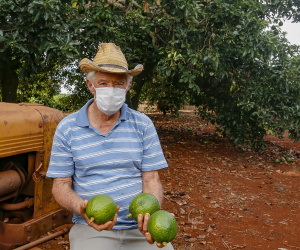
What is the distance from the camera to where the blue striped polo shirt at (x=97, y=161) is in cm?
243

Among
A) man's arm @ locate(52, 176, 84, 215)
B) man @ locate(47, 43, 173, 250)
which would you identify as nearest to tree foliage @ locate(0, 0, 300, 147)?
man @ locate(47, 43, 173, 250)

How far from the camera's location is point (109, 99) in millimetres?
2514

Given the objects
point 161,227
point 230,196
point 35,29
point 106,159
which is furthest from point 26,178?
point 230,196

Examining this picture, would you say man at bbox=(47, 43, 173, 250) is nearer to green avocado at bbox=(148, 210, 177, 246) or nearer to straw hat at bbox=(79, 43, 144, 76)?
straw hat at bbox=(79, 43, 144, 76)

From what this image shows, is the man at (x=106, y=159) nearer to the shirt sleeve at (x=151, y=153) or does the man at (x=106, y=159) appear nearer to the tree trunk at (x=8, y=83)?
the shirt sleeve at (x=151, y=153)

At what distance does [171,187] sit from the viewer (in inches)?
255

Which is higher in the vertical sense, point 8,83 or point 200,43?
point 200,43

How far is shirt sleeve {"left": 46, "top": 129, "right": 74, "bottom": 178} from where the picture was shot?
7.94 ft

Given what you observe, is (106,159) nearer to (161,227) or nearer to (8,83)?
(161,227)

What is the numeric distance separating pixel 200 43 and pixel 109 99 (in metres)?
5.42

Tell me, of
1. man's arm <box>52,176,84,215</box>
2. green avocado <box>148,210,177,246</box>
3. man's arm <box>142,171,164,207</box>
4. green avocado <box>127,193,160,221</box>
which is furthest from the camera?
man's arm <box>142,171,164,207</box>

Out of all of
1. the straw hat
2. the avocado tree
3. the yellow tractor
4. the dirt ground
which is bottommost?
the dirt ground

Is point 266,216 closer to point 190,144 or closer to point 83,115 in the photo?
point 83,115

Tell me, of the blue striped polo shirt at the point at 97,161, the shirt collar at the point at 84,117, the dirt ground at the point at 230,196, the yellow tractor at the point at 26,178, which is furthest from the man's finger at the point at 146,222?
the dirt ground at the point at 230,196
